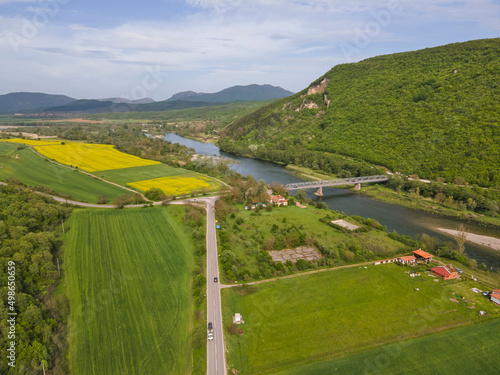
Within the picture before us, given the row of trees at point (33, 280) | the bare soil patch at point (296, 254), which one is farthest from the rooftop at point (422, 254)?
the row of trees at point (33, 280)

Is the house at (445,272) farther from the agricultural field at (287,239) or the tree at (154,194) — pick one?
the tree at (154,194)

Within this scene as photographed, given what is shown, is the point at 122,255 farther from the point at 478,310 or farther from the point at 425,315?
the point at 478,310

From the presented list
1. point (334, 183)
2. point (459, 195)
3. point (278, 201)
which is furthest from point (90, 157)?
point (459, 195)

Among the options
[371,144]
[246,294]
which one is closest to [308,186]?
[371,144]

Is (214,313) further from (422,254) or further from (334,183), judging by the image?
(334,183)

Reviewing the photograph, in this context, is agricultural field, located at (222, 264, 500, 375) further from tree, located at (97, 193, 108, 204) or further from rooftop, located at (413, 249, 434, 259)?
tree, located at (97, 193, 108, 204)

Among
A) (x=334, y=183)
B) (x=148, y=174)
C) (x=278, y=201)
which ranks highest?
(x=148, y=174)
